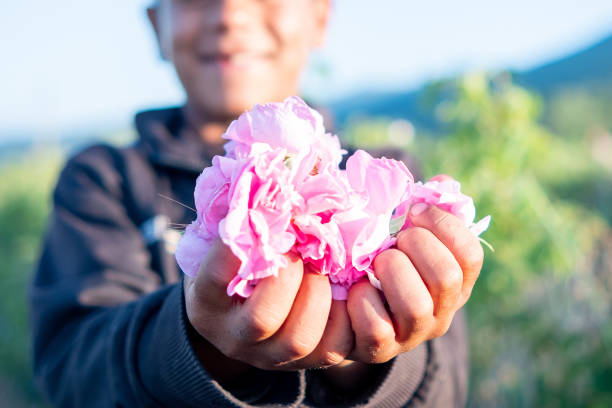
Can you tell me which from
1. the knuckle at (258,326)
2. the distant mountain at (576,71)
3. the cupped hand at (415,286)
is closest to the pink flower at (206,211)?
Answer: the knuckle at (258,326)

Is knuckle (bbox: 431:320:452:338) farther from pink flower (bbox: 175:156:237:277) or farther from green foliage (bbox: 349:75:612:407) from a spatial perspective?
green foliage (bbox: 349:75:612:407)

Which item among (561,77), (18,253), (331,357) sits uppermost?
(331,357)

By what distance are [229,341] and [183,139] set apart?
1362mm

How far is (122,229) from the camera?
73.6 inches

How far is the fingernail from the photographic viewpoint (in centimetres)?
95

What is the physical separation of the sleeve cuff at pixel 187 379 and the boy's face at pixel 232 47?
99cm

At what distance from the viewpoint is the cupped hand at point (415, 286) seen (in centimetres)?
86

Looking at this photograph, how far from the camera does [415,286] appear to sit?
865 mm

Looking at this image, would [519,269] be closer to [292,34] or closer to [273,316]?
[292,34]

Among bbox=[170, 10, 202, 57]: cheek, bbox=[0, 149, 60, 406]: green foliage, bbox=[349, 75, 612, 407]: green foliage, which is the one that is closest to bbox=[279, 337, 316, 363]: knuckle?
bbox=[170, 10, 202, 57]: cheek

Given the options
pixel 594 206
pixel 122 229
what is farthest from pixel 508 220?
pixel 594 206

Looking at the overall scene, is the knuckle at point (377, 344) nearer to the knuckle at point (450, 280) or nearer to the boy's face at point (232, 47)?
the knuckle at point (450, 280)

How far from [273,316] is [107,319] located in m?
0.79

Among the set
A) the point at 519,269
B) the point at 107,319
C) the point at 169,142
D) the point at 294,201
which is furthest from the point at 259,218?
the point at 519,269
